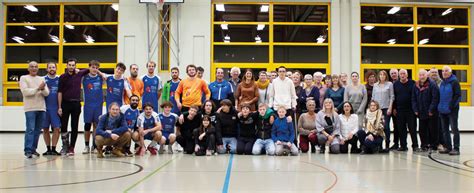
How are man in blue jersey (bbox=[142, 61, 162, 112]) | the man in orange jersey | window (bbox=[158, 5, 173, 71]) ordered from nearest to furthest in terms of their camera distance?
the man in orange jersey → man in blue jersey (bbox=[142, 61, 162, 112]) → window (bbox=[158, 5, 173, 71])

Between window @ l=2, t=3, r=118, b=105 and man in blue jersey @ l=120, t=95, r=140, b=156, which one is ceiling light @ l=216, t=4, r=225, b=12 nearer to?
window @ l=2, t=3, r=118, b=105

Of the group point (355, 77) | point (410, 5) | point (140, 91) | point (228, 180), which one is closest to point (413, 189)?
point (228, 180)

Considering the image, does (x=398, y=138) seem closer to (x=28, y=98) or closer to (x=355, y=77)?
(x=355, y=77)

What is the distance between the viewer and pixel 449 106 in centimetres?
738

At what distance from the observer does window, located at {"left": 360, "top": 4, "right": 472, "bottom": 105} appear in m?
14.7

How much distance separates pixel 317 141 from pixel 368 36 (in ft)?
26.1

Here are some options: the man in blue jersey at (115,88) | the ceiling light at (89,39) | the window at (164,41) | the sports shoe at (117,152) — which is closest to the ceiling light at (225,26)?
the window at (164,41)

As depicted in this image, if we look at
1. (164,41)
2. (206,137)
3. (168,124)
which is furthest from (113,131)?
(164,41)

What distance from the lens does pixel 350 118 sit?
7926 mm

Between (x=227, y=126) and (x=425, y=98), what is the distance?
365 cm

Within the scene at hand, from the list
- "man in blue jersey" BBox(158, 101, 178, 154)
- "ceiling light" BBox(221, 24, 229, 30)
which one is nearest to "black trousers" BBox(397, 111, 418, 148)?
"man in blue jersey" BBox(158, 101, 178, 154)

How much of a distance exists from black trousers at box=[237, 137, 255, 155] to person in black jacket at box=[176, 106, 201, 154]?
81 cm

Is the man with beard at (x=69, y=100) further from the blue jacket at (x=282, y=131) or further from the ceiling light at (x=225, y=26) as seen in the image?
the ceiling light at (x=225, y=26)

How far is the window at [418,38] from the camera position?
14.7 metres
